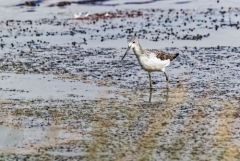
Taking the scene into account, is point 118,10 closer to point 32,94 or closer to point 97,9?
point 97,9

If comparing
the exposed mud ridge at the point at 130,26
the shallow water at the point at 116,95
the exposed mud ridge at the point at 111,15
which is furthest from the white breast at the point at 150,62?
the exposed mud ridge at the point at 111,15

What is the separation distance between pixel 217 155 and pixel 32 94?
7968mm

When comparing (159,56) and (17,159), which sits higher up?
(159,56)

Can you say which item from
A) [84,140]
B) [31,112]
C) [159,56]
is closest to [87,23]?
[159,56]

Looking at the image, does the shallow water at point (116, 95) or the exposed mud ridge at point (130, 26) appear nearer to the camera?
the shallow water at point (116, 95)

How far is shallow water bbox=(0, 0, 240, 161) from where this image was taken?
14.9 m

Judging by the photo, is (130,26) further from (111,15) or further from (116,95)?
(116,95)

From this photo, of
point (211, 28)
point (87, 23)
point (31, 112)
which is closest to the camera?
point (31, 112)

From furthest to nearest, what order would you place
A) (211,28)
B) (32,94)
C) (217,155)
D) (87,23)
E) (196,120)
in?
(87,23), (211,28), (32,94), (196,120), (217,155)

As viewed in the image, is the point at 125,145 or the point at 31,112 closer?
the point at 125,145

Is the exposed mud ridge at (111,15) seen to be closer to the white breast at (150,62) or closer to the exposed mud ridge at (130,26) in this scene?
the exposed mud ridge at (130,26)

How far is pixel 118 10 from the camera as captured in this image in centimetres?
4781

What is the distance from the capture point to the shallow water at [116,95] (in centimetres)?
1487

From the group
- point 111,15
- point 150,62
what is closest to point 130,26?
point 111,15
